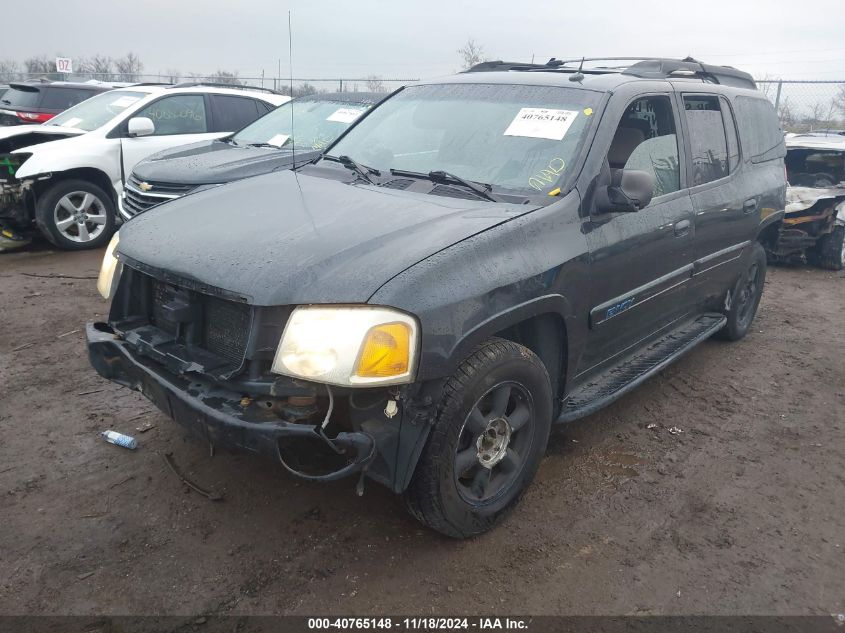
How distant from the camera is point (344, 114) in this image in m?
7.15

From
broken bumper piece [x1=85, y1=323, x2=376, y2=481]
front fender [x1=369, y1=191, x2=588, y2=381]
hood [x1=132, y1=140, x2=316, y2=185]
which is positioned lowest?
broken bumper piece [x1=85, y1=323, x2=376, y2=481]

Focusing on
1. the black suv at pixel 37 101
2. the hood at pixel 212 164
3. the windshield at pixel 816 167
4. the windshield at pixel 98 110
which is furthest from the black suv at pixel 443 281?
the black suv at pixel 37 101

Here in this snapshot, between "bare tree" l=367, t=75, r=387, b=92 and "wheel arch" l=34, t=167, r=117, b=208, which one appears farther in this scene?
"bare tree" l=367, t=75, r=387, b=92

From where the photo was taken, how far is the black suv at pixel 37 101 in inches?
412

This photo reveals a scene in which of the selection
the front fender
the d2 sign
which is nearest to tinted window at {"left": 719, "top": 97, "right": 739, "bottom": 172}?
the front fender

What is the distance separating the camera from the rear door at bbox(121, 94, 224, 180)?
25.1ft

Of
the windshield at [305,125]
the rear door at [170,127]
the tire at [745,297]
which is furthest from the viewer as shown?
the rear door at [170,127]

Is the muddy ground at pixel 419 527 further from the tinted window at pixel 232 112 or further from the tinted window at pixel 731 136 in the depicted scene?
the tinted window at pixel 232 112

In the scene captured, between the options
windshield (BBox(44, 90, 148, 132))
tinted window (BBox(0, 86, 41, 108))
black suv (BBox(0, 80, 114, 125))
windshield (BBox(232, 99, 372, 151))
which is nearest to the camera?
windshield (BBox(232, 99, 372, 151))

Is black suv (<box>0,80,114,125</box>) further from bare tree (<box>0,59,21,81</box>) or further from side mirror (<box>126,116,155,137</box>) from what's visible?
bare tree (<box>0,59,21,81</box>)

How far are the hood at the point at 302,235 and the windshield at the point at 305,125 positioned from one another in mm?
3729

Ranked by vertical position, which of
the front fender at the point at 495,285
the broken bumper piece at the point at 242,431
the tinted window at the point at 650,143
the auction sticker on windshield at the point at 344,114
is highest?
the auction sticker on windshield at the point at 344,114

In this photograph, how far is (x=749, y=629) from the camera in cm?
245

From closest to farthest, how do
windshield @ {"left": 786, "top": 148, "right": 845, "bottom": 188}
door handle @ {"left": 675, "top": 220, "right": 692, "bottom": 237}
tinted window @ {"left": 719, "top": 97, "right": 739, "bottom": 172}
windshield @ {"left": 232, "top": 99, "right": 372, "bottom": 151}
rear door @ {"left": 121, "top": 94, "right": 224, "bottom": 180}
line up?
door handle @ {"left": 675, "top": 220, "right": 692, "bottom": 237} < tinted window @ {"left": 719, "top": 97, "right": 739, "bottom": 172} < windshield @ {"left": 232, "top": 99, "right": 372, "bottom": 151} < rear door @ {"left": 121, "top": 94, "right": 224, "bottom": 180} < windshield @ {"left": 786, "top": 148, "right": 845, "bottom": 188}
